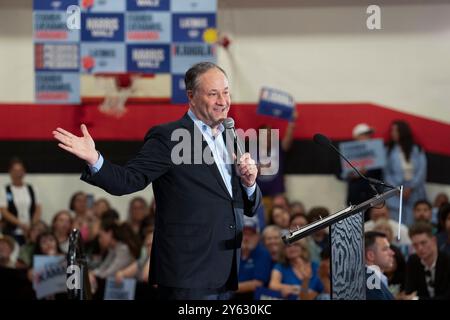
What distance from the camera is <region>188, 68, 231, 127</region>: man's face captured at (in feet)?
12.6

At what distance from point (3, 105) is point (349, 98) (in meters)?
3.41

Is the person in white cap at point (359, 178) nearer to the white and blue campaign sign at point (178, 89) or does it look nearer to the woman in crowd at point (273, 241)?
the white and blue campaign sign at point (178, 89)

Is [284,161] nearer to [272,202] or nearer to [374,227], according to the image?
[272,202]

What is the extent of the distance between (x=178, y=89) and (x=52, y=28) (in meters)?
1.20

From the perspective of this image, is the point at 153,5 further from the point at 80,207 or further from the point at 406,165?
the point at 406,165

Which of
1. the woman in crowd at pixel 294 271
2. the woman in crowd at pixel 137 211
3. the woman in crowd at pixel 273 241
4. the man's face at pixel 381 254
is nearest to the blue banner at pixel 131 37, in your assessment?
the woman in crowd at pixel 137 211

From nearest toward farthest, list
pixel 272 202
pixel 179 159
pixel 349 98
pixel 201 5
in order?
1. pixel 179 159
2. pixel 201 5
3. pixel 272 202
4. pixel 349 98

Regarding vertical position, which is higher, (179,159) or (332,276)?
(179,159)

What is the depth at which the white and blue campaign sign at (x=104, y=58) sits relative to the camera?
8.42 metres

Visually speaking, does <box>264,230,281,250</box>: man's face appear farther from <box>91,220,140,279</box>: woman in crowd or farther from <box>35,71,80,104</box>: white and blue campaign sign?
<box>35,71,80,104</box>: white and blue campaign sign

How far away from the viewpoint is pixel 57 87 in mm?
8688

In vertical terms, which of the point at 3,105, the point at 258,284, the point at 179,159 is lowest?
the point at 258,284

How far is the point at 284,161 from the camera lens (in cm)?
960
